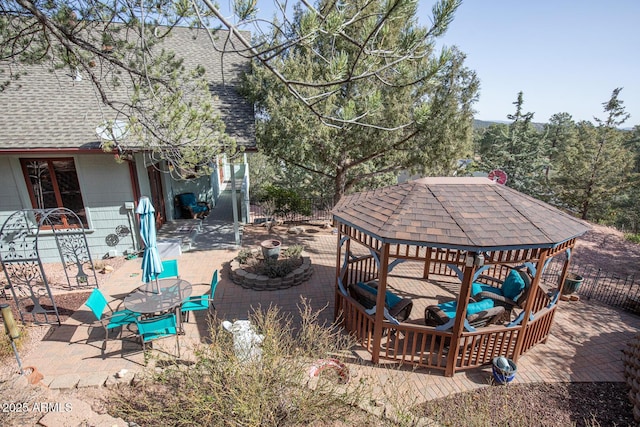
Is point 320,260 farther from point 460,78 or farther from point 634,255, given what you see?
point 634,255

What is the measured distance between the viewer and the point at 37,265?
8234 millimetres

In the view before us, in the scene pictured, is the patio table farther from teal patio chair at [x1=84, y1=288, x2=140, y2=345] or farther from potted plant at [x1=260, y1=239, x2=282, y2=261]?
potted plant at [x1=260, y1=239, x2=282, y2=261]

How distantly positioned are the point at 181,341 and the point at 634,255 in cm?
1735

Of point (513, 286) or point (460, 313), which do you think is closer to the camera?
point (460, 313)

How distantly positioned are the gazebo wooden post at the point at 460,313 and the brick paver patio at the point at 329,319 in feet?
0.85

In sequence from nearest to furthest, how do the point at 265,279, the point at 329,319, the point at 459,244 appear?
the point at 459,244 → the point at 329,319 → the point at 265,279

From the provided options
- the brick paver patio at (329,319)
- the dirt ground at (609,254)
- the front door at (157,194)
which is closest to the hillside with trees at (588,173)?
the dirt ground at (609,254)

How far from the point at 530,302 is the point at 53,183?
11790mm

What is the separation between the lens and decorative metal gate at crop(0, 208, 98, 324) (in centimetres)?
608

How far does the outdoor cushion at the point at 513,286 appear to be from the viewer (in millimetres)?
A: 6199

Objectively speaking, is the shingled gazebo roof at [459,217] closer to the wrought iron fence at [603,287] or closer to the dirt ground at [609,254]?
the wrought iron fence at [603,287]

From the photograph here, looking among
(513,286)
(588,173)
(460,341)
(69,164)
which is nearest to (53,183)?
(69,164)

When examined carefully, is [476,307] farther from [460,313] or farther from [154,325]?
[154,325]

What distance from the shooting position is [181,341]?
18.7 feet
